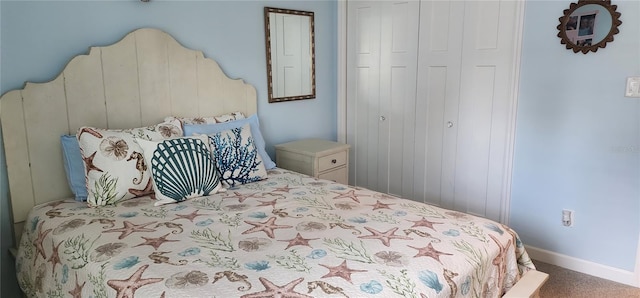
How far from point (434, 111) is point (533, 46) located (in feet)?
2.50

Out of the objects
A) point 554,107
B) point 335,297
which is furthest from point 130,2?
point 554,107

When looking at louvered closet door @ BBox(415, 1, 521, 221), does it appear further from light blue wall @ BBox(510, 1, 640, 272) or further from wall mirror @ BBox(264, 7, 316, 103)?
wall mirror @ BBox(264, 7, 316, 103)

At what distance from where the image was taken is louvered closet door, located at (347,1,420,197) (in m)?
3.22

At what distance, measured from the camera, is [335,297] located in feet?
4.17

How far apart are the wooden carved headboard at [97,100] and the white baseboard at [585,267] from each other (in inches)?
88.0

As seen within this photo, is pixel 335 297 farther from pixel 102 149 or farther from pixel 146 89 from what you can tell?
pixel 146 89

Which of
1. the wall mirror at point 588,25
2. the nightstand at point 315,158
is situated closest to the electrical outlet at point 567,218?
the wall mirror at point 588,25

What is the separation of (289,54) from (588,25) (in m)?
1.86

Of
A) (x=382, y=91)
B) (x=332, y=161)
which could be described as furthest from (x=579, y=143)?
(x=332, y=161)

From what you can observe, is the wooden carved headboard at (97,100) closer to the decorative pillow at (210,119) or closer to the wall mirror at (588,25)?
the decorative pillow at (210,119)

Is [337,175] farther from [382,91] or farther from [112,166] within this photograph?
[112,166]

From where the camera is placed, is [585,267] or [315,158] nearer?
[585,267]

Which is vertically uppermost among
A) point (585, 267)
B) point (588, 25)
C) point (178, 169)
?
point (588, 25)

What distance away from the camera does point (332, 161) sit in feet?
10.1
